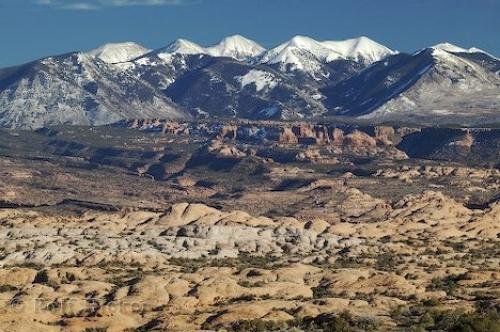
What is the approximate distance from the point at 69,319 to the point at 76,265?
73.4 m

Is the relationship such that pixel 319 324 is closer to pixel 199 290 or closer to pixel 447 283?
pixel 199 290

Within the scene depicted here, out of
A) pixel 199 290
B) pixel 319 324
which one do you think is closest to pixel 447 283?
pixel 199 290

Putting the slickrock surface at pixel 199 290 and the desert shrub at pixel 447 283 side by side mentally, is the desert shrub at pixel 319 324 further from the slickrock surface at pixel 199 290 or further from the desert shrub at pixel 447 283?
the desert shrub at pixel 447 283

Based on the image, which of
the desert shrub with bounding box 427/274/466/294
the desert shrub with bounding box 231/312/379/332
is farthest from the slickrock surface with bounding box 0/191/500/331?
the desert shrub with bounding box 231/312/379/332

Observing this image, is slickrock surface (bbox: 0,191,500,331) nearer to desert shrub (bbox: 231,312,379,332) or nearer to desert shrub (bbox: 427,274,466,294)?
desert shrub (bbox: 427,274,466,294)

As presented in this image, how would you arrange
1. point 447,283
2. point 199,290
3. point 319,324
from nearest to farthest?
point 319,324 → point 199,290 → point 447,283

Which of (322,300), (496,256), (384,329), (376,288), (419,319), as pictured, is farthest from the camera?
(496,256)

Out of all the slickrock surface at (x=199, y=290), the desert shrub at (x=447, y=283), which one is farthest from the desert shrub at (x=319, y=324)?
the desert shrub at (x=447, y=283)

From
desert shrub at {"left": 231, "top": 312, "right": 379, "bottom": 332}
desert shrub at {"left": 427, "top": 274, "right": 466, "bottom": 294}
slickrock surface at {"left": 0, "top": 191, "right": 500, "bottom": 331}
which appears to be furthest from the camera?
desert shrub at {"left": 427, "top": 274, "right": 466, "bottom": 294}

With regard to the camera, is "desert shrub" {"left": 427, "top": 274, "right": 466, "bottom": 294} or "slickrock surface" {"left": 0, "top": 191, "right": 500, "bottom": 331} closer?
"slickrock surface" {"left": 0, "top": 191, "right": 500, "bottom": 331}

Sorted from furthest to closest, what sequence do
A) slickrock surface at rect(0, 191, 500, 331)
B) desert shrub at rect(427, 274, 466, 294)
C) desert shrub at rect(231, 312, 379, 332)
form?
desert shrub at rect(427, 274, 466, 294) < slickrock surface at rect(0, 191, 500, 331) < desert shrub at rect(231, 312, 379, 332)

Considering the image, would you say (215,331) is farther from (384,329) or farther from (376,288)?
(376,288)

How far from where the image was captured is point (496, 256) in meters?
186

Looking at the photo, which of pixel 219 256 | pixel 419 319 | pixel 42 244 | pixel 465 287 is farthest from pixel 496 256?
pixel 419 319
